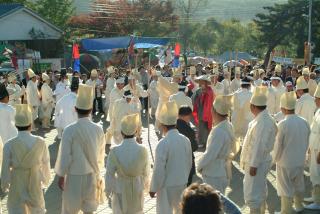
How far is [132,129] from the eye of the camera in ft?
19.4

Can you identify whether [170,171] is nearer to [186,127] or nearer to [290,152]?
[186,127]

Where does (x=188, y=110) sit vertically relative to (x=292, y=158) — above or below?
above

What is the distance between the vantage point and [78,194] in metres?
6.23

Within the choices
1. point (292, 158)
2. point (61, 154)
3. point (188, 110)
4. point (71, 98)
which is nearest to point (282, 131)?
point (292, 158)

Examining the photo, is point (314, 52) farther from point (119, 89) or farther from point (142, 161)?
point (142, 161)

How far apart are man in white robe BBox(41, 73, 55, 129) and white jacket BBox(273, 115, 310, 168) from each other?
9.67 m

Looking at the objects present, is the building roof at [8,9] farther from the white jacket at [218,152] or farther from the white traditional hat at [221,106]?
the white jacket at [218,152]

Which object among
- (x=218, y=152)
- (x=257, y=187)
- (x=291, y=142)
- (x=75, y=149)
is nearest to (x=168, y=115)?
(x=218, y=152)

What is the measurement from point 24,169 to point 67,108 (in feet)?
19.0

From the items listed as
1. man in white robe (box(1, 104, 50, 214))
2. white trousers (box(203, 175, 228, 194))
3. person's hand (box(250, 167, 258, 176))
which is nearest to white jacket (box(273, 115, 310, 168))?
person's hand (box(250, 167, 258, 176))

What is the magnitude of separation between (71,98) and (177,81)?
3.01 metres

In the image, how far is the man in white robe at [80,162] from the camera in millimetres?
6160

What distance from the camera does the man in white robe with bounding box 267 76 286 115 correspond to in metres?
12.9

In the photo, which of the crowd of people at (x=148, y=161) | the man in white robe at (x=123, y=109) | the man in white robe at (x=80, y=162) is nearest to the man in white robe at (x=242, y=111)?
the man in white robe at (x=123, y=109)
